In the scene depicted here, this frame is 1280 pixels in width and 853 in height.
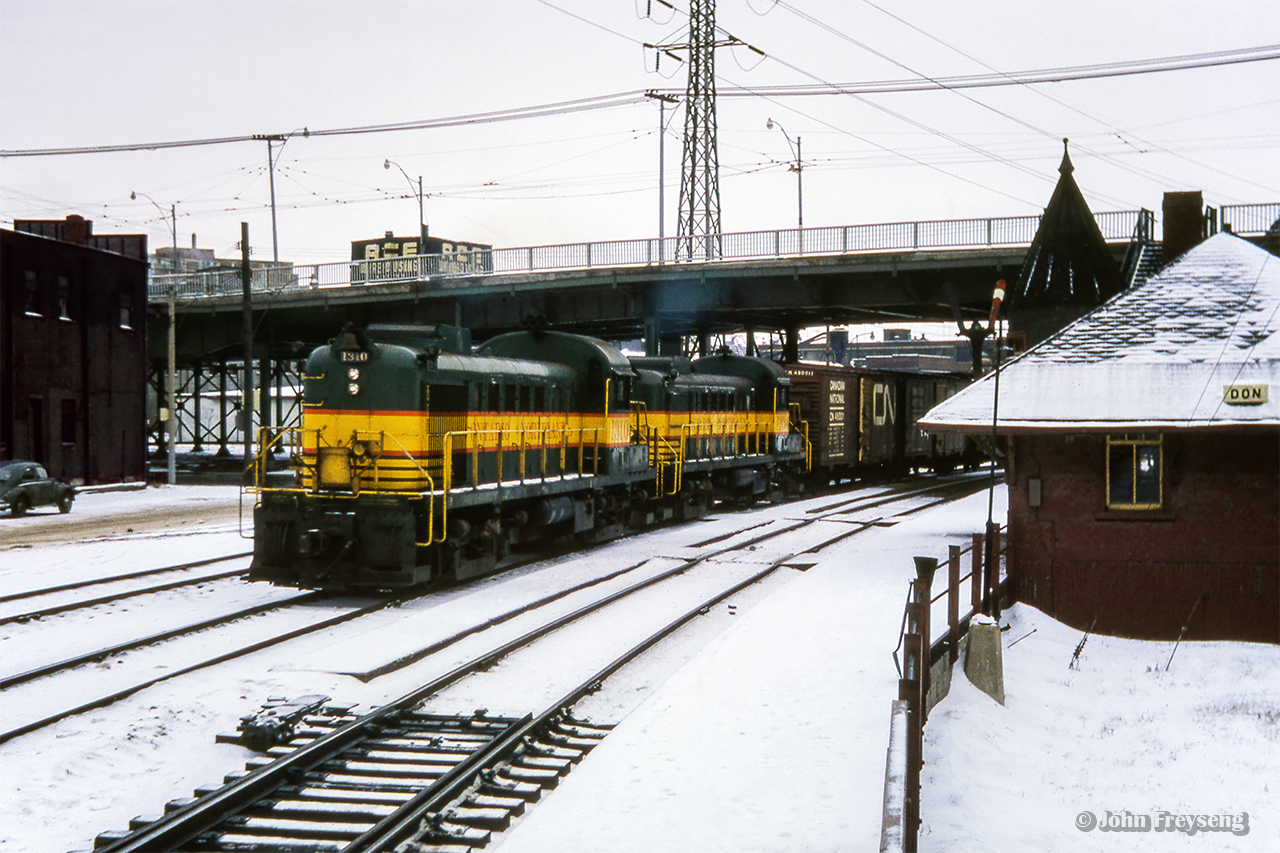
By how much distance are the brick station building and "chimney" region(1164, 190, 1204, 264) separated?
4.51 meters

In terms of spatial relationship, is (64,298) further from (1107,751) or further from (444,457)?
(1107,751)

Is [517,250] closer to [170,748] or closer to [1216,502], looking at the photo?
[1216,502]

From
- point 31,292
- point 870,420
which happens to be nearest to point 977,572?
point 870,420

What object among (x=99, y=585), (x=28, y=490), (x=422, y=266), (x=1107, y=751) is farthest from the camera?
(x=422, y=266)

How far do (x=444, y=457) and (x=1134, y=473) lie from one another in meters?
9.42

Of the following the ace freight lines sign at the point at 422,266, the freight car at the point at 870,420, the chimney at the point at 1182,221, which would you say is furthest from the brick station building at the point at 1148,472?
the ace freight lines sign at the point at 422,266

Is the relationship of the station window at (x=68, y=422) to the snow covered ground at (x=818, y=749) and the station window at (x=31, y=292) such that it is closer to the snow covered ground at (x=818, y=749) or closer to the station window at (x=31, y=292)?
the station window at (x=31, y=292)

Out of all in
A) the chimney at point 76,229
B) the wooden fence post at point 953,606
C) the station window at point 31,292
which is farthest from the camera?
the chimney at point 76,229

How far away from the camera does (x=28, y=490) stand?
28.2m

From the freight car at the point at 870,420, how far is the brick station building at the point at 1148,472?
16119 mm

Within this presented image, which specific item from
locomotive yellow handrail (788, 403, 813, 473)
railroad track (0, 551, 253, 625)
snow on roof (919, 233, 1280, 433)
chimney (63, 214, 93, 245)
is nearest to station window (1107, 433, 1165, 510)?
snow on roof (919, 233, 1280, 433)

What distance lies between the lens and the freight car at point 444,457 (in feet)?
49.4

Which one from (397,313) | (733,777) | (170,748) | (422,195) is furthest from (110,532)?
(422,195)

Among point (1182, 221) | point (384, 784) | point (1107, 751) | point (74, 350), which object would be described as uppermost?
point (1182, 221)
